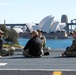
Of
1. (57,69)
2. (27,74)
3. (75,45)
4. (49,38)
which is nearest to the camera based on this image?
(27,74)

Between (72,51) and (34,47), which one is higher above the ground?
(34,47)

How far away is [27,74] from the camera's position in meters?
7.14

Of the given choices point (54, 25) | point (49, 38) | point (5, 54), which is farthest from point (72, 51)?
point (49, 38)

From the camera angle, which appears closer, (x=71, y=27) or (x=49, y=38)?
(x=49, y=38)

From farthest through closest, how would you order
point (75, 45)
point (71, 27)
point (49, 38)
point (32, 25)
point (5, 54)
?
point (71, 27)
point (49, 38)
point (32, 25)
point (5, 54)
point (75, 45)

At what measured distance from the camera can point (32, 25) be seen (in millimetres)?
118875

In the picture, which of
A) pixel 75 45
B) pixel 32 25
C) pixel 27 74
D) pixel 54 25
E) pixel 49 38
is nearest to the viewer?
pixel 27 74

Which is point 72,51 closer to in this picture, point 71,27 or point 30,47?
point 30,47

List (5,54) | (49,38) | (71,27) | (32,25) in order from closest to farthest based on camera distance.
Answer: (5,54)
(32,25)
(49,38)
(71,27)

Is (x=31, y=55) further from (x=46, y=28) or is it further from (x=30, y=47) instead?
(x=46, y=28)

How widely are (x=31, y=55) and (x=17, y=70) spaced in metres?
3.71

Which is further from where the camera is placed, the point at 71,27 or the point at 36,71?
the point at 71,27

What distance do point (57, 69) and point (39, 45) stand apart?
11.8 ft

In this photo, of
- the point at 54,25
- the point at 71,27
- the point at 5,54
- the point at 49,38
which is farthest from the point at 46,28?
the point at 5,54
